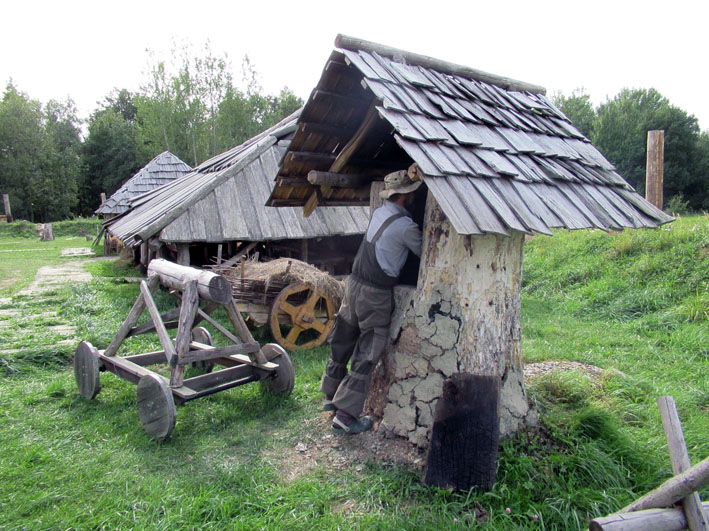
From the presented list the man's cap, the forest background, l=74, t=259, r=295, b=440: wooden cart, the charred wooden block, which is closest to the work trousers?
the charred wooden block

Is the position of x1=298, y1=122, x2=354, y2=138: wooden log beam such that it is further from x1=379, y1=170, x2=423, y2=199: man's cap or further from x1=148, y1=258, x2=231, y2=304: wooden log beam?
x1=148, y1=258, x2=231, y2=304: wooden log beam

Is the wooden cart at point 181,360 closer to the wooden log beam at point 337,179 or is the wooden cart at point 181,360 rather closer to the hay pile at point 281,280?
the hay pile at point 281,280

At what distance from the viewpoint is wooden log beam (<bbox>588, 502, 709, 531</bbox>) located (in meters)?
2.06

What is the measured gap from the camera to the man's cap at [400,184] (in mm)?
3843

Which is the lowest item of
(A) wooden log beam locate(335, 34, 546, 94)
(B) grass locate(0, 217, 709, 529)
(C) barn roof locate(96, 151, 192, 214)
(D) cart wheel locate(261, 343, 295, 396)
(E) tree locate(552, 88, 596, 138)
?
(B) grass locate(0, 217, 709, 529)

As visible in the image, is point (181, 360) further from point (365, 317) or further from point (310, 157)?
point (310, 157)

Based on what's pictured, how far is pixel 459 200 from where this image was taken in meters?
2.92

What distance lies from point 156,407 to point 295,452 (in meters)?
1.35

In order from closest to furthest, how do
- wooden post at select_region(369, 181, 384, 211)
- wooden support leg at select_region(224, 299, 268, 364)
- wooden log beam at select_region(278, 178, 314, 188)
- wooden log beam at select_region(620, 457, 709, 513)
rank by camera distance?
wooden log beam at select_region(620, 457, 709, 513) → wooden post at select_region(369, 181, 384, 211) → wooden support leg at select_region(224, 299, 268, 364) → wooden log beam at select_region(278, 178, 314, 188)

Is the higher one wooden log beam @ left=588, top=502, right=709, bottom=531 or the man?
the man

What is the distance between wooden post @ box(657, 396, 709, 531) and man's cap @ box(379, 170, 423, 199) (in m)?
2.29

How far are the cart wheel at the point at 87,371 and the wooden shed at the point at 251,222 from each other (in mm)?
3117

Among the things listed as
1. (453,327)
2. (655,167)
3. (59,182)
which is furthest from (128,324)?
(59,182)

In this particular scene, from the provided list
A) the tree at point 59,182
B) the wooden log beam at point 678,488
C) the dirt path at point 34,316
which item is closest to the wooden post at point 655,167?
the wooden log beam at point 678,488
